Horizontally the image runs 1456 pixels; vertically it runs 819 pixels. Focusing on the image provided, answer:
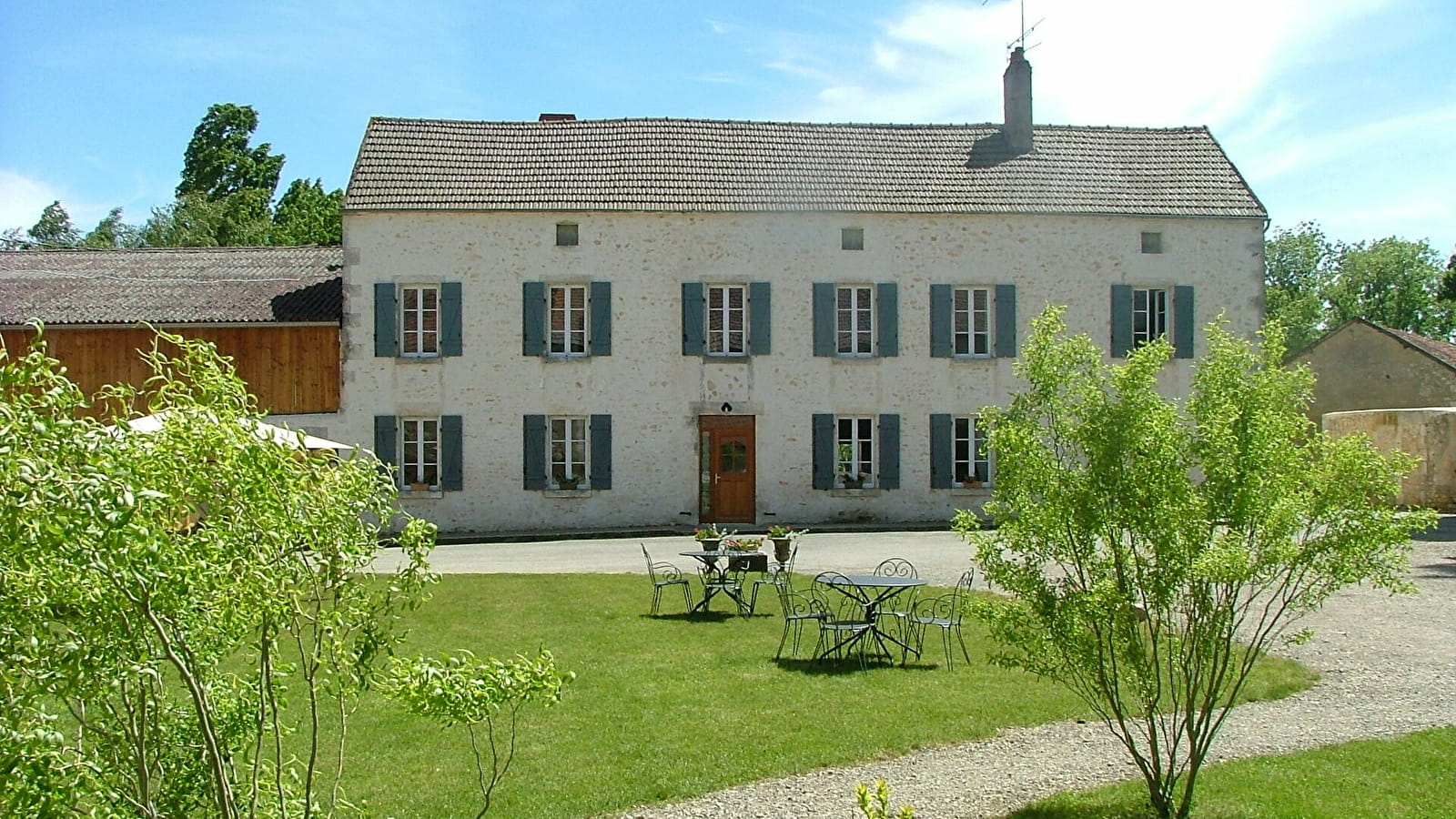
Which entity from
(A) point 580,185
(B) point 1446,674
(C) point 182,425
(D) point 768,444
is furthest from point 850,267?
(C) point 182,425

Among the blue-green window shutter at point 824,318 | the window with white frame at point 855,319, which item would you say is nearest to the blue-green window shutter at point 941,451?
the window with white frame at point 855,319

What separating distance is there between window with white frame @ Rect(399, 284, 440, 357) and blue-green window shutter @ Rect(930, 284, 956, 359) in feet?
29.4

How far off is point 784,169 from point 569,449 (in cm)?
674

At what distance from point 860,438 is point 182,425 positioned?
770 inches

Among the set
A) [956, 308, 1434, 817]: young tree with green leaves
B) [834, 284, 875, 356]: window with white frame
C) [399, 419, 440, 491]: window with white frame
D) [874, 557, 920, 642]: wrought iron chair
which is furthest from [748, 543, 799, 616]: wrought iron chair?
[399, 419, 440, 491]: window with white frame

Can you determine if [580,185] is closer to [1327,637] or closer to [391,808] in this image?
[1327,637]

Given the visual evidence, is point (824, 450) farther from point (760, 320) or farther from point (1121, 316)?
point (1121, 316)

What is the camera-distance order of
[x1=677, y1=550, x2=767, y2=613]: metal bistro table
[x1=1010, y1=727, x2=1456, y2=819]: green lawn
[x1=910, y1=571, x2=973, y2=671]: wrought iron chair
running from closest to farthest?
[x1=1010, y1=727, x2=1456, y2=819]: green lawn, [x1=910, y1=571, x2=973, y2=671]: wrought iron chair, [x1=677, y1=550, x2=767, y2=613]: metal bistro table

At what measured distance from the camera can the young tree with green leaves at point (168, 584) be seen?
122 inches

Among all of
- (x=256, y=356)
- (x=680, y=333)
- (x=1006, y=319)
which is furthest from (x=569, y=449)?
(x=1006, y=319)

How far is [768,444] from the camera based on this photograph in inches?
889

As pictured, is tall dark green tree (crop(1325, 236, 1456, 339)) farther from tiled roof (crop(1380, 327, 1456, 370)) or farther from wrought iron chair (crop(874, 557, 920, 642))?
wrought iron chair (crop(874, 557, 920, 642))

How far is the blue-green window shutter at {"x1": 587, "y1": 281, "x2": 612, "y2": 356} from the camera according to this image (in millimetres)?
22312

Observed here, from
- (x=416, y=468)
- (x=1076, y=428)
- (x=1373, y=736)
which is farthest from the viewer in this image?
(x=416, y=468)
